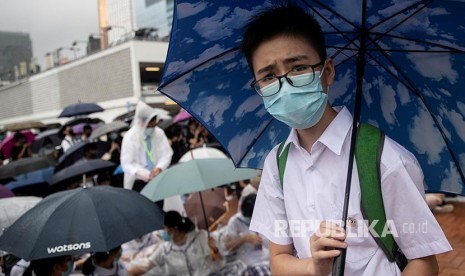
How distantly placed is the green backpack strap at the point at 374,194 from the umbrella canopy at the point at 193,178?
2.27 meters

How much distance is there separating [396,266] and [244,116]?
87cm

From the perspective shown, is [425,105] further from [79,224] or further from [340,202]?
[79,224]

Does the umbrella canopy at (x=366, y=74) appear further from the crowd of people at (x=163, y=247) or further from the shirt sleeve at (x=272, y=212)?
the crowd of people at (x=163, y=247)

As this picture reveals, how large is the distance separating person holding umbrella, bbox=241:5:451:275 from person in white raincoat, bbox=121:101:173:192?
3.53 m

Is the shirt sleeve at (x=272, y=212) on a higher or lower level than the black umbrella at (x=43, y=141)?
higher

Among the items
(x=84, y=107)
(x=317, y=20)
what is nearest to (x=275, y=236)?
(x=317, y=20)

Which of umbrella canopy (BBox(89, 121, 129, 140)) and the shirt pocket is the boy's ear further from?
umbrella canopy (BBox(89, 121, 129, 140))

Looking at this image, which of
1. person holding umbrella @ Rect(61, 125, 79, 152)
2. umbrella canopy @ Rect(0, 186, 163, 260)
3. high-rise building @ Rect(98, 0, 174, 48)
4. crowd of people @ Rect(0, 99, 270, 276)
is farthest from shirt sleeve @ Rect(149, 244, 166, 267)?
high-rise building @ Rect(98, 0, 174, 48)

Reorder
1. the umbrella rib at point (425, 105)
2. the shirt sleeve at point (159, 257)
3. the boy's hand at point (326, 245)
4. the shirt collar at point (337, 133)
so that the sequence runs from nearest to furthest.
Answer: the boy's hand at point (326, 245), the shirt collar at point (337, 133), the umbrella rib at point (425, 105), the shirt sleeve at point (159, 257)

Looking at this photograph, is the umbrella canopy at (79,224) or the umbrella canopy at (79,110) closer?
the umbrella canopy at (79,224)

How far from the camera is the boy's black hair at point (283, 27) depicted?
1386 millimetres

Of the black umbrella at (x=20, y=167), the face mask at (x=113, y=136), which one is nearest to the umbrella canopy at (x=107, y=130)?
the face mask at (x=113, y=136)

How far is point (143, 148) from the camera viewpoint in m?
5.05

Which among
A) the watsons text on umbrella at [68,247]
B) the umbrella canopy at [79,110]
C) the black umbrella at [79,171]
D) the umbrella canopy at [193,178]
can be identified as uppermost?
the watsons text on umbrella at [68,247]
